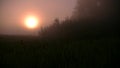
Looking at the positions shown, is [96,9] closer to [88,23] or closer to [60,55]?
[88,23]

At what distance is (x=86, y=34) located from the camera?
6391 mm

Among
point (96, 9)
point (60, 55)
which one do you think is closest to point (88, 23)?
point (96, 9)

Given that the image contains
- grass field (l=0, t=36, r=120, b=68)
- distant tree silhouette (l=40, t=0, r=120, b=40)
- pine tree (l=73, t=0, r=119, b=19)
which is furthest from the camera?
pine tree (l=73, t=0, r=119, b=19)

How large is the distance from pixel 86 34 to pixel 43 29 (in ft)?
3.04

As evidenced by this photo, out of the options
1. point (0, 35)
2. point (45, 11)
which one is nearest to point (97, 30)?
point (45, 11)

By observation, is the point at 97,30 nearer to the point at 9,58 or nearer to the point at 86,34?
the point at 86,34

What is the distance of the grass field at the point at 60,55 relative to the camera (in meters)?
3.91

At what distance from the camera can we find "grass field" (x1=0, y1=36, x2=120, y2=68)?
391 cm

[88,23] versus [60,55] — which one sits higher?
[88,23]

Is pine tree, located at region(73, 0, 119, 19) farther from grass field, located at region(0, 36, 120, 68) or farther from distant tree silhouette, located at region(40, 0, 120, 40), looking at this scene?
grass field, located at region(0, 36, 120, 68)

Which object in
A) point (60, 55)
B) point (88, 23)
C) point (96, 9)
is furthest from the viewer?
point (96, 9)

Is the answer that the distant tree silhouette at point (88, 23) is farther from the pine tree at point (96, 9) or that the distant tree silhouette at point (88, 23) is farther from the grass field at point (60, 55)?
the grass field at point (60, 55)

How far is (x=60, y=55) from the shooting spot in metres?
4.13

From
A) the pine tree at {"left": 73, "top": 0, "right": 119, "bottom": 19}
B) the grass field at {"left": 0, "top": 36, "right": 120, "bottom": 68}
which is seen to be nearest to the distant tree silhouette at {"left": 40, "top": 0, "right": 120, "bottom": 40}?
the pine tree at {"left": 73, "top": 0, "right": 119, "bottom": 19}
